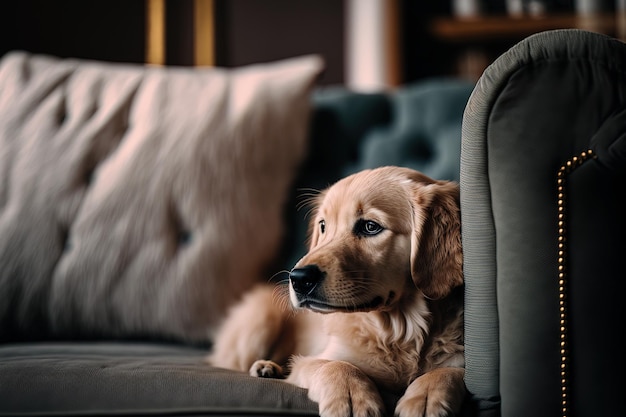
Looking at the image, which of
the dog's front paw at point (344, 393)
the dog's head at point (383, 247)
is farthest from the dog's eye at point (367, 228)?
the dog's front paw at point (344, 393)

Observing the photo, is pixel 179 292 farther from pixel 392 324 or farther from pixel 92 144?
pixel 392 324

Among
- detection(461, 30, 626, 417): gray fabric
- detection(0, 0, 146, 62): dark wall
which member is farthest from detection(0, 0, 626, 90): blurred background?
detection(461, 30, 626, 417): gray fabric

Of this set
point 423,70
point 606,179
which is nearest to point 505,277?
point 606,179

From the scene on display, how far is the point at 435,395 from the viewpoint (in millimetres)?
857

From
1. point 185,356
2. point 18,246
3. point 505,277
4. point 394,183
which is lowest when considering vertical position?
point 185,356

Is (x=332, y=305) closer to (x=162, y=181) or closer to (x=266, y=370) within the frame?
(x=266, y=370)

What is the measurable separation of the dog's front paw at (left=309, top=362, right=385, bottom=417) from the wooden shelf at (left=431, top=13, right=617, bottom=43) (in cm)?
250

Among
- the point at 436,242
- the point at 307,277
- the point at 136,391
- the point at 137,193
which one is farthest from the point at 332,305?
the point at 137,193

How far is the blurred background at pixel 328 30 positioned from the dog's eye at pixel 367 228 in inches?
80.4

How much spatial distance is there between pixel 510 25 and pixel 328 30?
958 millimetres

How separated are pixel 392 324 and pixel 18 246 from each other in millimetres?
996

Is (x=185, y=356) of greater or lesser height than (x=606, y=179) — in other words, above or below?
below

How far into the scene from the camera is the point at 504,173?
2.85 feet

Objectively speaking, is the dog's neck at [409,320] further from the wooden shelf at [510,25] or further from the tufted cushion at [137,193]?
the wooden shelf at [510,25]
